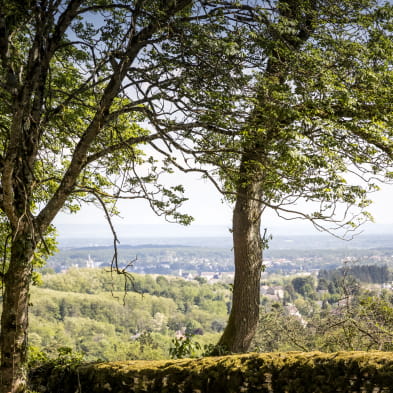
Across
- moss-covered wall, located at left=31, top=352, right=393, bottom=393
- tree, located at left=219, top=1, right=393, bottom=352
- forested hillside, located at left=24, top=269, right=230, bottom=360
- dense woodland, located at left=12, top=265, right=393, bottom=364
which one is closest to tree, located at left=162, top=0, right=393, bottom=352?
tree, located at left=219, top=1, right=393, bottom=352

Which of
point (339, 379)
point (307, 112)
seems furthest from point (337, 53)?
point (339, 379)

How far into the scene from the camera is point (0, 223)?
749cm

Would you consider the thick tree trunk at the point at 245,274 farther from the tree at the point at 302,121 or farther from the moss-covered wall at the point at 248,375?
the moss-covered wall at the point at 248,375

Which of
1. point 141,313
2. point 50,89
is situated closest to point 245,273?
point 50,89

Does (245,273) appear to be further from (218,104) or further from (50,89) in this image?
(50,89)

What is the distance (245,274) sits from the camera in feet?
19.3

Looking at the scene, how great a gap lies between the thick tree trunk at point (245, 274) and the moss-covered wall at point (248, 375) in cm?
234

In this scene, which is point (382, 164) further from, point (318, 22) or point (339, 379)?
point (339, 379)

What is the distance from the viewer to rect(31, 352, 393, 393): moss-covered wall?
2572 mm

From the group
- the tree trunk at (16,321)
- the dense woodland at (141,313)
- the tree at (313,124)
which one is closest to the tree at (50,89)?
the tree trunk at (16,321)

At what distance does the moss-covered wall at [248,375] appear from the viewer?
8.44 ft

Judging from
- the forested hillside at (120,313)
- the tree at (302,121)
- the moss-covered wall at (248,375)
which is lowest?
the forested hillside at (120,313)

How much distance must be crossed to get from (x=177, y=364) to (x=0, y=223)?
5544 mm

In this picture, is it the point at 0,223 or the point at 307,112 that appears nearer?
the point at 307,112
